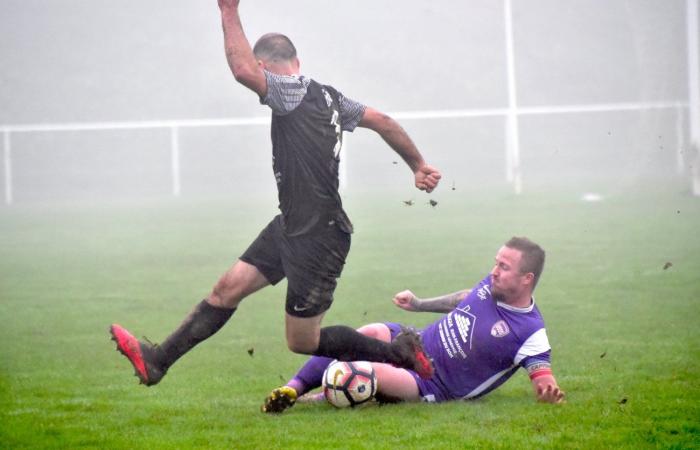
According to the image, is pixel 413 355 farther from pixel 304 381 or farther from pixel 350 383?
pixel 304 381

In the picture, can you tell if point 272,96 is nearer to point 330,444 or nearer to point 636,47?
point 330,444

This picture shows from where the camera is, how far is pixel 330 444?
19.2 ft

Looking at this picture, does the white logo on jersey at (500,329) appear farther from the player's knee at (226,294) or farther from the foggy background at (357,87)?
the foggy background at (357,87)

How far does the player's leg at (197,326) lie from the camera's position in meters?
6.70

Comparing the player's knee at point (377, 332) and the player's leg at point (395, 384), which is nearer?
the player's leg at point (395, 384)

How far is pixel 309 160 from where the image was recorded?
648 centimetres

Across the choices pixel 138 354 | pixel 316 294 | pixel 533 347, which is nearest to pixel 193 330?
pixel 138 354

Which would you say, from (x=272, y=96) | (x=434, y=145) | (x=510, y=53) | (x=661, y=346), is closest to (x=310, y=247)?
(x=272, y=96)

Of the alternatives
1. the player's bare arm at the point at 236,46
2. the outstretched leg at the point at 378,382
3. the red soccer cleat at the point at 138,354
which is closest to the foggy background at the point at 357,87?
the outstretched leg at the point at 378,382

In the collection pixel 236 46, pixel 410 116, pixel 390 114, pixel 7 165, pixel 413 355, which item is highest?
pixel 390 114

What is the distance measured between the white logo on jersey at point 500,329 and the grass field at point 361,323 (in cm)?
39

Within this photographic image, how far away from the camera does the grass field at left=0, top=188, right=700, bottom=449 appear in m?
6.16

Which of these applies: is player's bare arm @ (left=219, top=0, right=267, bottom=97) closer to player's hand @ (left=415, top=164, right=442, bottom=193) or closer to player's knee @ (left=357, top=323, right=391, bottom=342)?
player's hand @ (left=415, top=164, right=442, bottom=193)

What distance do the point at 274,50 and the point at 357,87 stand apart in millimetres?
22555
